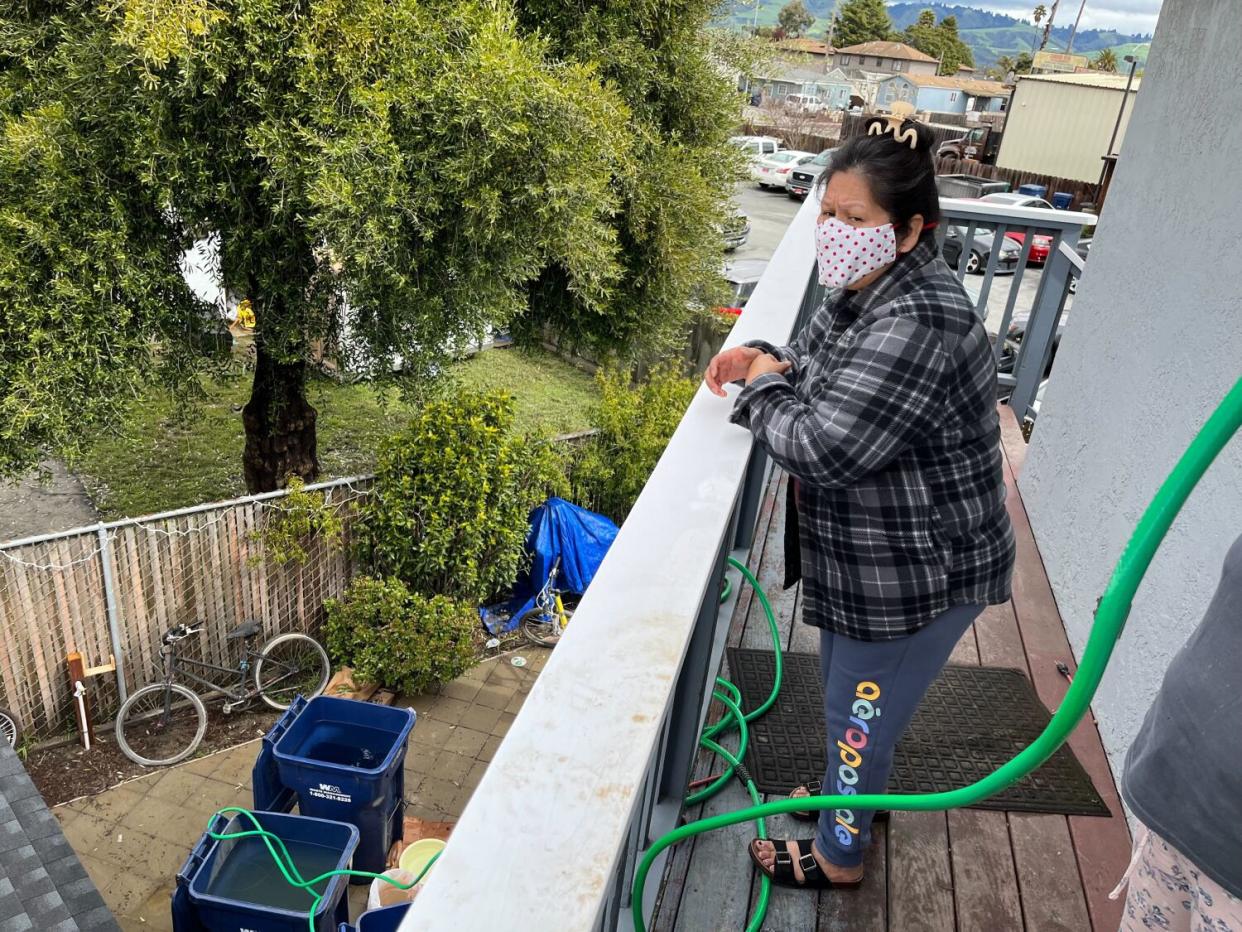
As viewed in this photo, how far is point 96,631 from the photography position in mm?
6465

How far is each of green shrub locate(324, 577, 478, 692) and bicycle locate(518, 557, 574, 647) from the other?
3.26ft

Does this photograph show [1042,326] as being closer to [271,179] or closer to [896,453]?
[896,453]

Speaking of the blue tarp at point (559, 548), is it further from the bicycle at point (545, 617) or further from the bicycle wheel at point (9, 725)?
the bicycle wheel at point (9, 725)

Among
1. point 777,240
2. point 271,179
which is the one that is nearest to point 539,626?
point 271,179

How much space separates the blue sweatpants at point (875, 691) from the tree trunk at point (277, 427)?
7153 mm

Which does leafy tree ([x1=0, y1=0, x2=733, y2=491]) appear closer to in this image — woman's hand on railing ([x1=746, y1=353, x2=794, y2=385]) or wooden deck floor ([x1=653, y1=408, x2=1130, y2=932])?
woman's hand on railing ([x1=746, y1=353, x2=794, y2=385])

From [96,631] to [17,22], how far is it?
13.8ft

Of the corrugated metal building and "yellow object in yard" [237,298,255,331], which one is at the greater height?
the corrugated metal building

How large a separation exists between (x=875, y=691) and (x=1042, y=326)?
3.04m

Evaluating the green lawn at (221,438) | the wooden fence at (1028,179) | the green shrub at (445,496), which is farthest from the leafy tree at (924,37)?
the green shrub at (445,496)

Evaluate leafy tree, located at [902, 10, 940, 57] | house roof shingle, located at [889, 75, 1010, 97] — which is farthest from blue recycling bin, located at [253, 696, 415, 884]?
leafy tree, located at [902, 10, 940, 57]

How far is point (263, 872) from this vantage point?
4617 millimetres

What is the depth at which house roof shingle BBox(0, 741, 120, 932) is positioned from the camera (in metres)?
3.80

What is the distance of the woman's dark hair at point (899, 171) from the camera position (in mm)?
1471
